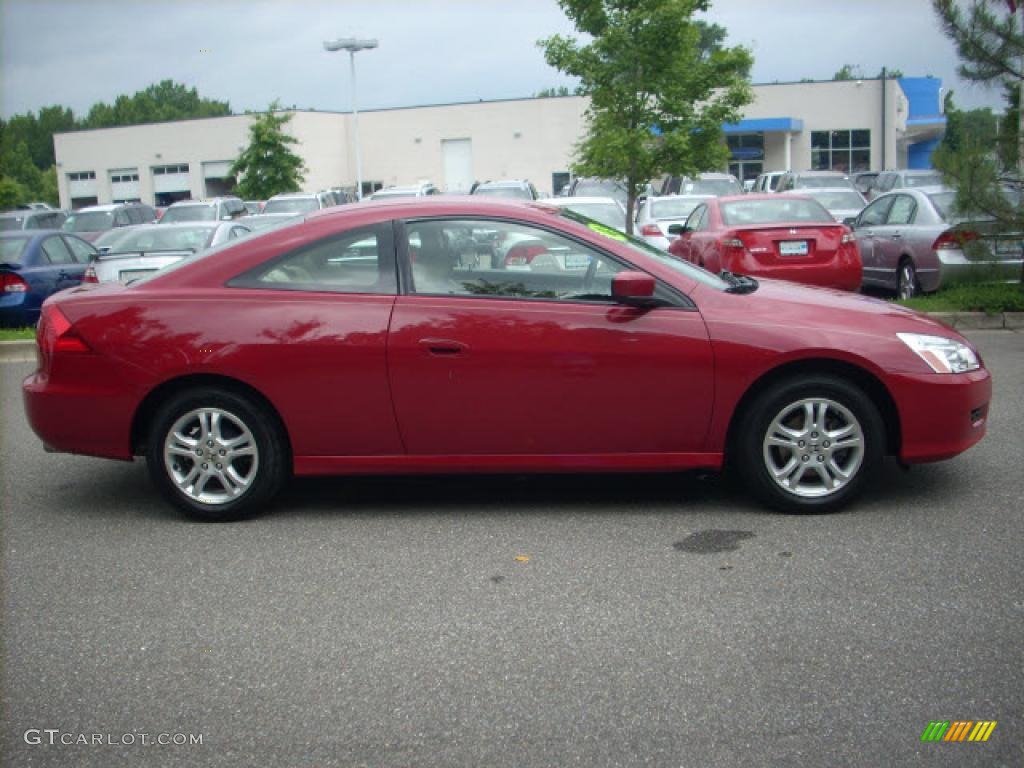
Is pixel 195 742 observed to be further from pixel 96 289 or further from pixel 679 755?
pixel 96 289

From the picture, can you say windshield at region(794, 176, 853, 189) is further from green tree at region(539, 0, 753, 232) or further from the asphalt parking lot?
the asphalt parking lot

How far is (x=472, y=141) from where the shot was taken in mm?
56625

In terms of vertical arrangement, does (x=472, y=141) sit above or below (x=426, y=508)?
above

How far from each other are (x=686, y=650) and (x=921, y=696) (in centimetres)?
79

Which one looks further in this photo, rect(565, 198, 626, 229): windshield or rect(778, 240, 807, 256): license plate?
rect(565, 198, 626, 229): windshield

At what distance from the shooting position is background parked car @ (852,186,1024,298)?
38.1 feet

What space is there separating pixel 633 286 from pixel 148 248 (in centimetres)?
1044

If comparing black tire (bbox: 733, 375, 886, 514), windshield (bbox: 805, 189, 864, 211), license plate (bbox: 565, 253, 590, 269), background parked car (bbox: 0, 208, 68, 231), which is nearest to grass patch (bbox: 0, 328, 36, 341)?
license plate (bbox: 565, 253, 590, 269)

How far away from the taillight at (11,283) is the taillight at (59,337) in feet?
27.4

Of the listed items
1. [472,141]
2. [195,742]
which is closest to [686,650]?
[195,742]

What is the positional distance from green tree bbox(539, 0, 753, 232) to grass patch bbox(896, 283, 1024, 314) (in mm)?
6293

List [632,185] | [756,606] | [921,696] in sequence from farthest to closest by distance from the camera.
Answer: [632,185]
[756,606]
[921,696]

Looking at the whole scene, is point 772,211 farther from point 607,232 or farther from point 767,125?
point 767,125

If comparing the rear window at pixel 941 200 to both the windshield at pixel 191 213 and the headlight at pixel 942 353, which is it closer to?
the headlight at pixel 942 353
